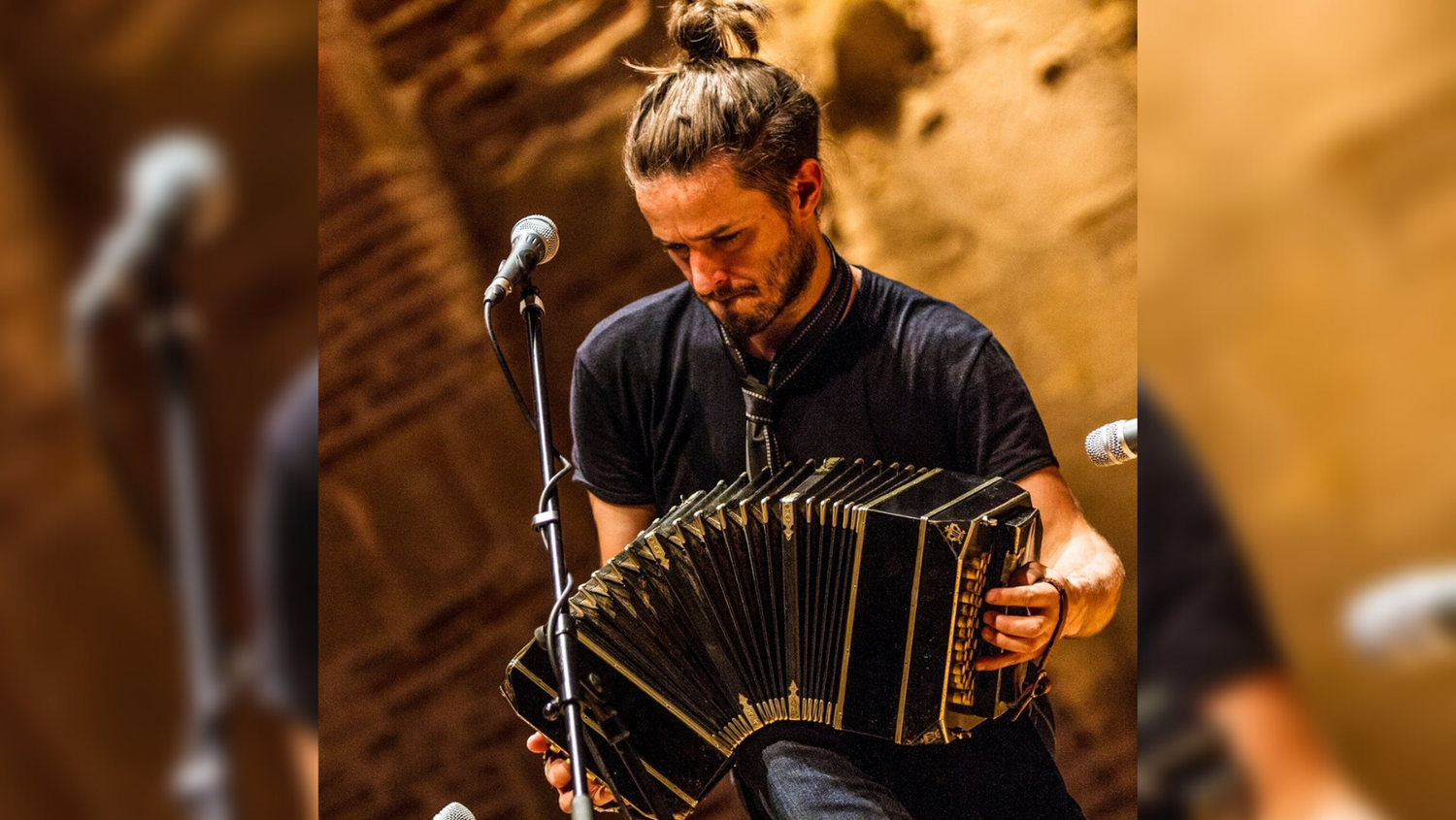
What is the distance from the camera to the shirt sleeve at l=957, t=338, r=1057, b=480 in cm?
206

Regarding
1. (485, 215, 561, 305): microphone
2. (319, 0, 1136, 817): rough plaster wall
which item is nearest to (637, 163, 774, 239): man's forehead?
(319, 0, 1136, 817): rough plaster wall

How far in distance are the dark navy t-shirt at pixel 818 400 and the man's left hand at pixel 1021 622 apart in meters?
0.30

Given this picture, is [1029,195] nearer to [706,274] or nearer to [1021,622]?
[706,274]

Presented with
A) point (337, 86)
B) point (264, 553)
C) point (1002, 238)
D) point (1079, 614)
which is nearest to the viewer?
point (264, 553)

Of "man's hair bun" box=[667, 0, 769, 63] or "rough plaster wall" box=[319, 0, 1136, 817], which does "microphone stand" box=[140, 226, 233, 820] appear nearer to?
"rough plaster wall" box=[319, 0, 1136, 817]

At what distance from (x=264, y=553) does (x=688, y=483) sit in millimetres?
756

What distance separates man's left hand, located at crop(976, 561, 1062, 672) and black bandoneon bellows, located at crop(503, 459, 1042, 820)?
0.06 ft

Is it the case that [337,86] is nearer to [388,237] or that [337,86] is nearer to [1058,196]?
[388,237]

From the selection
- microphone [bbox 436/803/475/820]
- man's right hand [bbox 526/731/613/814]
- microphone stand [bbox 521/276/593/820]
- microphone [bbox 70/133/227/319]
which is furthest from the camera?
man's right hand [bbox 526/731/613/814]

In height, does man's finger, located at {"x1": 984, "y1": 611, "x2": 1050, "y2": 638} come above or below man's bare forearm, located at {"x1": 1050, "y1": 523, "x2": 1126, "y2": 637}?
above

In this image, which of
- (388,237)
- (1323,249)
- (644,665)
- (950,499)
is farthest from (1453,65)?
(388,237)

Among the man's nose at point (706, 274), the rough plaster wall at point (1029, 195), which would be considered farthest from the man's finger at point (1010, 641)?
the man's nose at point (706, 274)

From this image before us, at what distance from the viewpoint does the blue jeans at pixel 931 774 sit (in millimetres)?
1972

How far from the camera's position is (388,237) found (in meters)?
2.39
